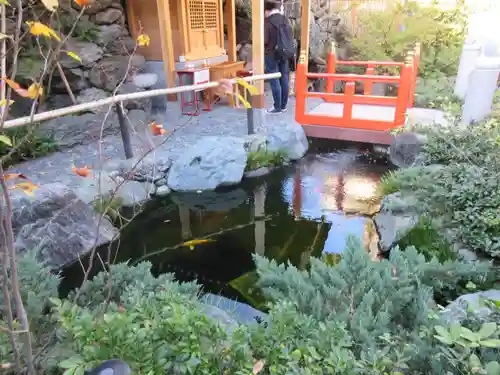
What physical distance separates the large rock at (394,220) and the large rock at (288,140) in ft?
6.91

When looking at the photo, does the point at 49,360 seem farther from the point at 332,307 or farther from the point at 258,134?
the point at 258,134

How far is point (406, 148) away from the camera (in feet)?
16.6

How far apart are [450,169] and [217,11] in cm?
579

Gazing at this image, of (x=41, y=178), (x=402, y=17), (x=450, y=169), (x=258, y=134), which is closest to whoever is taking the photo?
(x=450, y=169)

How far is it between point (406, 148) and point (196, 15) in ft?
14.3

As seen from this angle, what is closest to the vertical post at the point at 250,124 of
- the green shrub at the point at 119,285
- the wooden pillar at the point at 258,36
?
the wooden pillar at the point at 258,36

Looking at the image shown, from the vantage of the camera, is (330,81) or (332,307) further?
(330,81)

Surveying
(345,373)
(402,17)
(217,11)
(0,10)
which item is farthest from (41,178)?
(402,17)

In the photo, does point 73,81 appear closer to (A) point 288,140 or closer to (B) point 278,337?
(A) point 288,140

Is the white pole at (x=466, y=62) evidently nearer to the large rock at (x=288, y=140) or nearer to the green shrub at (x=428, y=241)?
the large rock at (x=288, y=140)

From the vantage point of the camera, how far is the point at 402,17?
392 inches

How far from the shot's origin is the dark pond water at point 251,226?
338cm

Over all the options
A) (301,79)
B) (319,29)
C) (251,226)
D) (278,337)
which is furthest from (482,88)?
(319,29)

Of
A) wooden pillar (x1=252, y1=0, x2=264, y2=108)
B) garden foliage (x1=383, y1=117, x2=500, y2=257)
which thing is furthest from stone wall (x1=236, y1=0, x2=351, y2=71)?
garden foliage (x1=383, y1=117, x2=500, y2=257)
